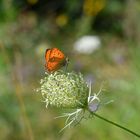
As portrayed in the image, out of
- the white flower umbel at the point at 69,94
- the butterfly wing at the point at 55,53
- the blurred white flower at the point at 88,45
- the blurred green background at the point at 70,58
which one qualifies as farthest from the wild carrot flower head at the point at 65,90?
the blurred white flower at the point at 88,45

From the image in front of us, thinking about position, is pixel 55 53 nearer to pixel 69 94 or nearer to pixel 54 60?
pixel 54 60

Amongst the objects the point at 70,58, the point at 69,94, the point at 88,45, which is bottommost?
the point at 70,58

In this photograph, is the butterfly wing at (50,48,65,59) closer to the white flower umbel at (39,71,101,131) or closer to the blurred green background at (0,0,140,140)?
the white flower umbel at (39,71,101,131)

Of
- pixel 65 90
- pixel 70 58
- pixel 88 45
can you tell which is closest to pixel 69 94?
pixel 65 90

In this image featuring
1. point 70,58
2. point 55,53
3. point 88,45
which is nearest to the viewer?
point 55,53

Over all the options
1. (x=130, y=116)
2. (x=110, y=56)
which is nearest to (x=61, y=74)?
(x=130, y=116)
